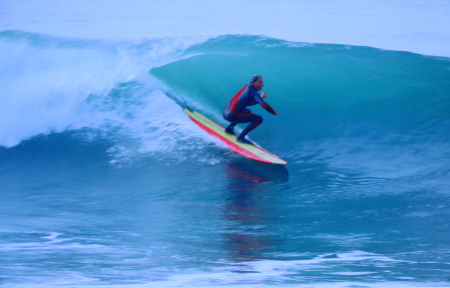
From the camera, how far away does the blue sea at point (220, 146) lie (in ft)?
10.2

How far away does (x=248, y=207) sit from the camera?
387cm

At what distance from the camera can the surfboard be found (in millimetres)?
4501

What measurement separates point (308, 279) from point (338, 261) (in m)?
0.36

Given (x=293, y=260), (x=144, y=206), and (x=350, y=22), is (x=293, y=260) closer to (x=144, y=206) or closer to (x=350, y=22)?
(x=144, y=206)

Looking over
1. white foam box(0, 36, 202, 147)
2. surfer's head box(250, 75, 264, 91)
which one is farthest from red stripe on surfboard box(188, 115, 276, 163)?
white foam box(0, 36, 202, 147)

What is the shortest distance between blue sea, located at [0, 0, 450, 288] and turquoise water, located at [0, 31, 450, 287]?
0.02m

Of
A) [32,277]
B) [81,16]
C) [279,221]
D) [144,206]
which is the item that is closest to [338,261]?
[279,221]

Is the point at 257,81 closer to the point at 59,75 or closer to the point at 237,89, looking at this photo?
the point at 237,89

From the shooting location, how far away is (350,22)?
8.07 metres

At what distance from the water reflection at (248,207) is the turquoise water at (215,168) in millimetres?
19

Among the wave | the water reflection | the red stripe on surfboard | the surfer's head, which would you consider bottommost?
the water reflection

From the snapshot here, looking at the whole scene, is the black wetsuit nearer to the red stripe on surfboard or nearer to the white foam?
the red stripe on surfboard

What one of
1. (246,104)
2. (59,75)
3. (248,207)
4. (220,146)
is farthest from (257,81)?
(59,75)

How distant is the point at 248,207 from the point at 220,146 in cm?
148
